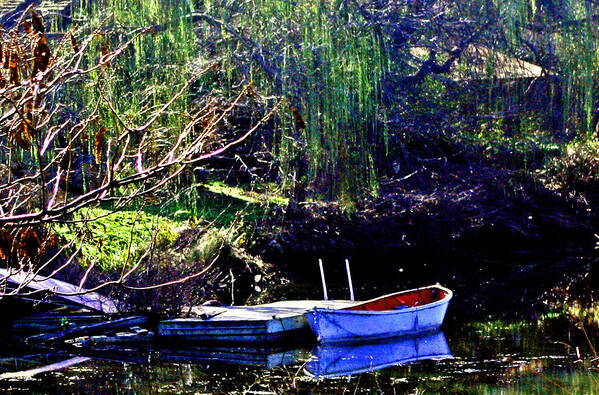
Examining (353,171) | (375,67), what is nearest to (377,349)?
(353,171)

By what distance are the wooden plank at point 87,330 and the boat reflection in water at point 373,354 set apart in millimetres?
3140

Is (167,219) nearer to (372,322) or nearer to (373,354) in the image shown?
(372,322)

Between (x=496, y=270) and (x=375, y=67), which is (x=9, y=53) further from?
(x=496, y=270)

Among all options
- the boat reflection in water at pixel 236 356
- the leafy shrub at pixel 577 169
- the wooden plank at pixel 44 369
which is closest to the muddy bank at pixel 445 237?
the leafy shrub at pixel 577 169

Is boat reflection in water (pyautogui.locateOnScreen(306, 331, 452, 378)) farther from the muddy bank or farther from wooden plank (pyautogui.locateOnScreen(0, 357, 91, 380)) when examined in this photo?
the muddy bank

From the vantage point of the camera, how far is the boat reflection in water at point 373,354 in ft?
41.1

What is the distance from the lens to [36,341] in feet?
47.3

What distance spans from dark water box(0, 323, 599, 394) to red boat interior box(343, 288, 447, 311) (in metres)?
1.17

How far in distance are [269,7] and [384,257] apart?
7.40m

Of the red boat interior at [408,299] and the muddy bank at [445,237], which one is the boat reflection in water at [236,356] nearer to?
the red boat interior at [408,299]

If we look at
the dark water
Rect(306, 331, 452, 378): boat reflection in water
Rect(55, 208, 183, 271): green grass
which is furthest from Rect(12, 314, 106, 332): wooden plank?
Rect(306, 331, 452, 378): boat reflection in water

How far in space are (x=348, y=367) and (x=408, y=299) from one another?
3583 millimetres

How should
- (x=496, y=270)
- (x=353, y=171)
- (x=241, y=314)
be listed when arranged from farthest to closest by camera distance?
(x=496, y=270)
(x=353, y=171)
(x=241, y=314)

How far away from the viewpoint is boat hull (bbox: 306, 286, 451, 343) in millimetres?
14031
